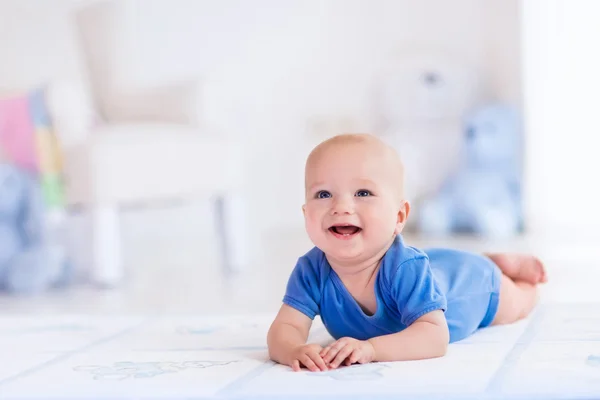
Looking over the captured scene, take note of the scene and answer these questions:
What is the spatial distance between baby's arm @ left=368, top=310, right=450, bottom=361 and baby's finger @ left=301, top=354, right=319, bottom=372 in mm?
87

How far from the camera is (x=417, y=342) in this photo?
1192mm

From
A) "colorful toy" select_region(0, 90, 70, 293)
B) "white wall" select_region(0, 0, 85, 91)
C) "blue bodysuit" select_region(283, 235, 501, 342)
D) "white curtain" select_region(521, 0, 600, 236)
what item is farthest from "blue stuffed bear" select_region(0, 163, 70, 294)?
"white curtain" select_region(521, 0, 600, 236)

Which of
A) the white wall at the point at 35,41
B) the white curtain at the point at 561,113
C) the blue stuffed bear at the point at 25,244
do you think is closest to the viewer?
the blue stuffed bear at the point at 25,244

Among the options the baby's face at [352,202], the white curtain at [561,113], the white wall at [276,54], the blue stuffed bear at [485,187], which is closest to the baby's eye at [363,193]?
the baby's face at [352,202]

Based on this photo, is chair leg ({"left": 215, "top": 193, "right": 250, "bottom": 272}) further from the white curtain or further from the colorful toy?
the white curtain

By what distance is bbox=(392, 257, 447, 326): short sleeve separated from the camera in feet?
4.00

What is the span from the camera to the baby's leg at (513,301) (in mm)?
1501

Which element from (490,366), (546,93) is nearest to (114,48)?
(546,93)

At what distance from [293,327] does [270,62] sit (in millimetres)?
3312

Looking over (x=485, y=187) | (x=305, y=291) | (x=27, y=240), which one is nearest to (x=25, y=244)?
(x=27, y=240)

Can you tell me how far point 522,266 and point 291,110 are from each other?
117 inches

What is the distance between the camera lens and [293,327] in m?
1.28

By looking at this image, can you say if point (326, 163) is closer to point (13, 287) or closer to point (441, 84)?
point (13, 287)

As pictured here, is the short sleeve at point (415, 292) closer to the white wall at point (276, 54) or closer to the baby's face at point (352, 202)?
the baby's face at point (352, 202)
